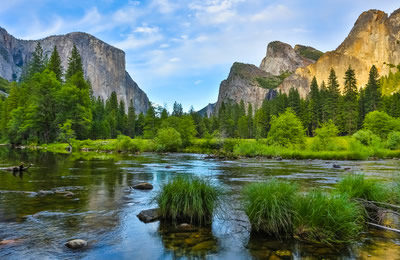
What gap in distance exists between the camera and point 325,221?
6875 millimetres

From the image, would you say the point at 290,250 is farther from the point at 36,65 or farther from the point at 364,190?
the point at 36,65

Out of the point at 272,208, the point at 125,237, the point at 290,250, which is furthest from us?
the point at 125,237

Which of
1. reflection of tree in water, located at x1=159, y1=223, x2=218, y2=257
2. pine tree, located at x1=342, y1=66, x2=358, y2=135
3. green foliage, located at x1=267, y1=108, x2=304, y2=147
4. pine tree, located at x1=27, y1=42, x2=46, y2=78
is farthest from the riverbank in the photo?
pine tree, located at x1=342, y1=66, x2=358, y2=135

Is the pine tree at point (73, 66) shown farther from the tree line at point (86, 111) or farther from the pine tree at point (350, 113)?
the pine tree at point (350, 113)

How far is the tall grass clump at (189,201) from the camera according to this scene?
818 cm

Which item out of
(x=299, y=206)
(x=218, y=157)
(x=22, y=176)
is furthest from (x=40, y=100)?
(x=299, y=206)

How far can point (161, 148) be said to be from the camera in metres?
51.8

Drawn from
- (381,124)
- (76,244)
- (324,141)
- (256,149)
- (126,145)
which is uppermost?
(381,124)

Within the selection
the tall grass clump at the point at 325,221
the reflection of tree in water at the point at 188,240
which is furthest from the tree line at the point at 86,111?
the tall grass clump at the point at 325,221

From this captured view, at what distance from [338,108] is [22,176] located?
81.2m

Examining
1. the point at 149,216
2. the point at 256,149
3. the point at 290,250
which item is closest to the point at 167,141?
the point at 256,149

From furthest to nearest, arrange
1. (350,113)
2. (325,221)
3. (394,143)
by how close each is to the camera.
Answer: (350,113) → (394,143) → (325,221)

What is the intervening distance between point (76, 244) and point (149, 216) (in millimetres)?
2588

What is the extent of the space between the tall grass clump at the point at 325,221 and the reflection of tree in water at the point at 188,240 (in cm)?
224
